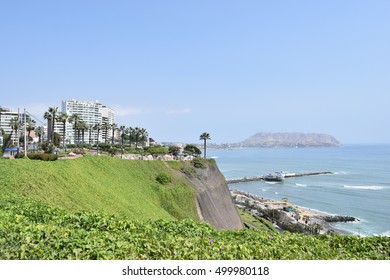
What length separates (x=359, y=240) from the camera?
39.4 ft

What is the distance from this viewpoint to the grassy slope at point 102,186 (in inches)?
755

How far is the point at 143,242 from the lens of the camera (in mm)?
9008

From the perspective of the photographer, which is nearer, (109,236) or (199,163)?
(109,236)

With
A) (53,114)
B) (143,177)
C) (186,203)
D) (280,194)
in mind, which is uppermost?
(53,114)

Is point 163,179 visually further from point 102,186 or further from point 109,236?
point 109,236

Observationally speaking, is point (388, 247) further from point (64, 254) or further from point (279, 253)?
point (64, 254)

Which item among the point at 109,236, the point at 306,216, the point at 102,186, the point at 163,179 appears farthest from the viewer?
the point at 306,216

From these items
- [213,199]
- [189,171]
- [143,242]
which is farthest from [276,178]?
[143,242]

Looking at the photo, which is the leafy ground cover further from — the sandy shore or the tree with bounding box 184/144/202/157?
the sandy shore

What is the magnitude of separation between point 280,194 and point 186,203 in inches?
3067

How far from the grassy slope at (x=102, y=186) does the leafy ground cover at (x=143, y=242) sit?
6526 mm

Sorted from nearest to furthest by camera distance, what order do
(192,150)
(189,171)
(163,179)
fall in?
(163,179), (189,171), (192,150)

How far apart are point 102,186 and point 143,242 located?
18650mm
